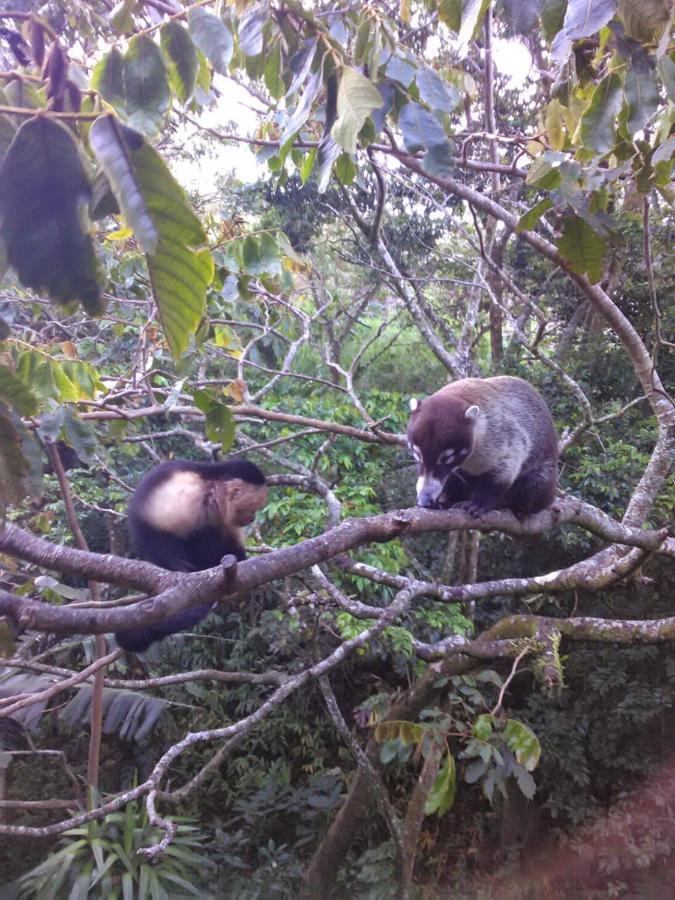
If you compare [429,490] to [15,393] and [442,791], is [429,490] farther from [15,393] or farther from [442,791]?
[15,393]

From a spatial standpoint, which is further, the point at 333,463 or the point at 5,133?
the point at 333,463

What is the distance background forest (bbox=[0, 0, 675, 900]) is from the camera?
114 cm

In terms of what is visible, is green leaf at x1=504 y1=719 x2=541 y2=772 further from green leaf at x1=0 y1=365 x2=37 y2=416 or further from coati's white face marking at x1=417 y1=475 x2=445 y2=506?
green leaf at x1=0 y1=365 x2=37 y2=416

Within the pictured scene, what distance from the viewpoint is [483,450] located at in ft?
11.2

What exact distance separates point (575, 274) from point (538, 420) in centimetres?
122

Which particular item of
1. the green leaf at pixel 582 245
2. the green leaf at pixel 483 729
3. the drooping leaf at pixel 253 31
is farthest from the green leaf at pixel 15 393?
the green leaf at pixel 483 729

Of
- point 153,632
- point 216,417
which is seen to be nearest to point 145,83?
point 216,417

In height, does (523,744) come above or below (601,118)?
below

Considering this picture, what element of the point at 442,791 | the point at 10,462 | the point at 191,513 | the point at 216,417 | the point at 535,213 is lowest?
the point at 442,791

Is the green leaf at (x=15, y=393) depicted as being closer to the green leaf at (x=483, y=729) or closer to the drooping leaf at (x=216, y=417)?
the drooping leaf at (x=216, y=417)

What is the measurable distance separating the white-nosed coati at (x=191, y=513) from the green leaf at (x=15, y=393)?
2.25 m

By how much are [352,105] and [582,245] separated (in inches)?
Answer: 59.4

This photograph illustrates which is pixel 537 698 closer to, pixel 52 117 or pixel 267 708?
pixel 267 708

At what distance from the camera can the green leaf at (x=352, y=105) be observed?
3.60 ft
